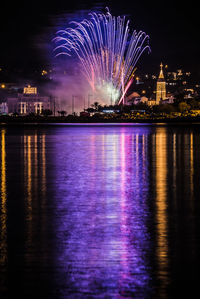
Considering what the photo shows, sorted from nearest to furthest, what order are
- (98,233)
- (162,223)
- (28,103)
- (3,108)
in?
(98,233), (162,223), (28,103), (3,108)

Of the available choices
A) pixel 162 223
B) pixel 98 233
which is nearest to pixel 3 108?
pixel 162 223

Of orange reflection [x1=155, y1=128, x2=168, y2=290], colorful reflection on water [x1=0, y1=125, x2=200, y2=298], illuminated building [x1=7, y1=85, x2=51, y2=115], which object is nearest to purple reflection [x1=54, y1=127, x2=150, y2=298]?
colorful reflection on water [x1=0, y1=125, x2=200, y2=298]

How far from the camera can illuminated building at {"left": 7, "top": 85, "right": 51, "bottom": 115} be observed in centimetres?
16226

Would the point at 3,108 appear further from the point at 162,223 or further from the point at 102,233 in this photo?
the point at 102,233

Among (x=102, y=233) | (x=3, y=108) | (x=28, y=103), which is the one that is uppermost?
(x=28, y=103)

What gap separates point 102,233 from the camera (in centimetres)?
623

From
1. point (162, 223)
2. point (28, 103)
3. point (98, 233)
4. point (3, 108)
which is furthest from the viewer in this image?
point (3, 108)

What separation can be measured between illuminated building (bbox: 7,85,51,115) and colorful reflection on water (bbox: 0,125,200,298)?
151m

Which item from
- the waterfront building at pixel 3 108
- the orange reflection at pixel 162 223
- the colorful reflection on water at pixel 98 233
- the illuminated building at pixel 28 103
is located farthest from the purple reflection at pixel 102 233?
the waterfront building at pixel 3 108

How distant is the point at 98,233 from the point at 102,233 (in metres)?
0.05

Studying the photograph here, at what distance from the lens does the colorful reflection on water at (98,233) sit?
170 inches

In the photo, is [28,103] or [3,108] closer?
[28,103]

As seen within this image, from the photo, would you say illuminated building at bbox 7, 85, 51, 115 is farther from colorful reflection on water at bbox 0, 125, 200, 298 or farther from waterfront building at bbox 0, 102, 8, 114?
colorful reflection on water at bbox 0, 125, 200, 298

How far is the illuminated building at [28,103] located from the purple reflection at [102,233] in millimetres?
151217
